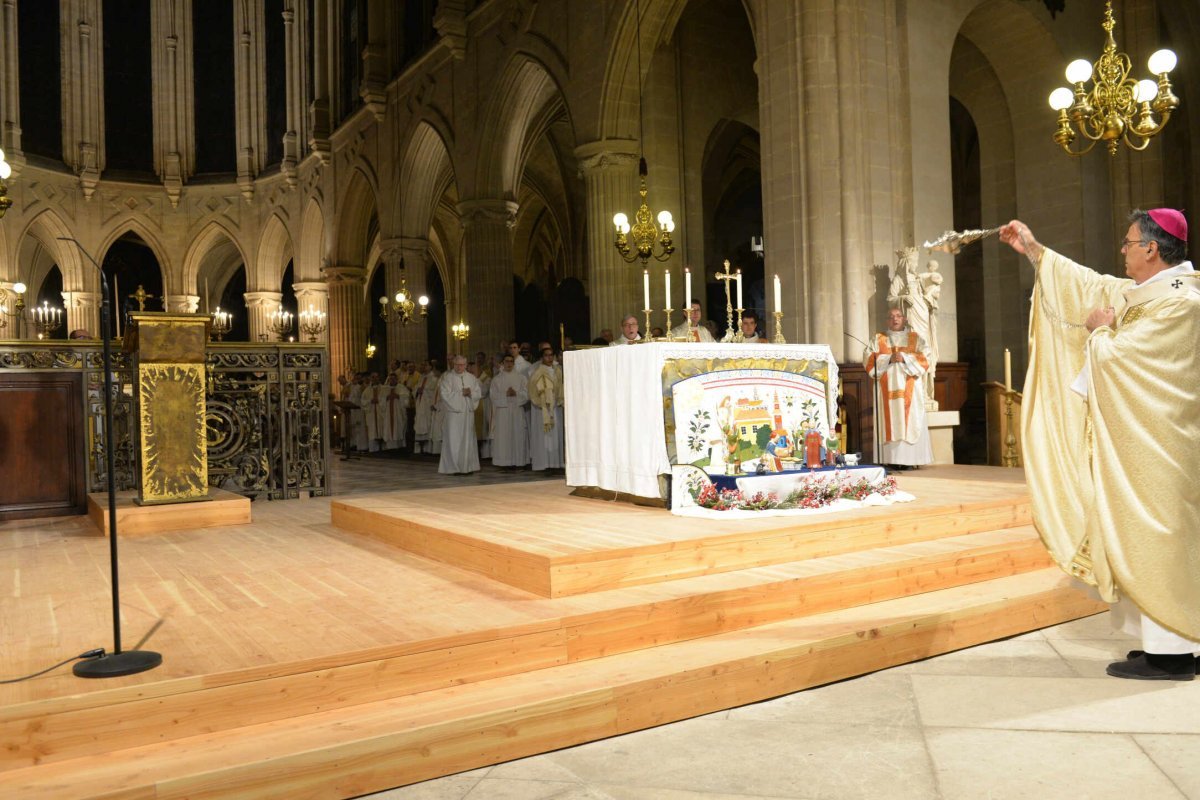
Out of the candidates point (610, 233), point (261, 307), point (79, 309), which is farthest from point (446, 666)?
point (261, 307)

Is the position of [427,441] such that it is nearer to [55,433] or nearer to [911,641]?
[55,433]

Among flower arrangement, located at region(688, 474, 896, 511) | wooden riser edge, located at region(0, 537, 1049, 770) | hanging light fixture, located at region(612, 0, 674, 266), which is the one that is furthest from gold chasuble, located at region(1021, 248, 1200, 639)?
hanging light fixture, located at region(612, 0, 674, 266)

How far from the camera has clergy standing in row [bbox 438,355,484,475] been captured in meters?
12.5

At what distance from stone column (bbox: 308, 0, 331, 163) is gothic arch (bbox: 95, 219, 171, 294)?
690 centimetres

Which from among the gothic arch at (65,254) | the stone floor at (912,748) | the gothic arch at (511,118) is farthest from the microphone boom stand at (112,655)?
the gothic arch at (65,254)

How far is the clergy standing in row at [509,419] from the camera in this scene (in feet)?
44.4

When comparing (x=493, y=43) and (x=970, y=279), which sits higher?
(x=493, y=43)

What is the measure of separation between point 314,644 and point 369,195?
23879 mm

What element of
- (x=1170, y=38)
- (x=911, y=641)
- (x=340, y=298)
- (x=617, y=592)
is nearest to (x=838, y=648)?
(x=911, y=641)

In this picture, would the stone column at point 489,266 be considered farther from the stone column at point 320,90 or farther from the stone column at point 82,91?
the stone column at point 82,91

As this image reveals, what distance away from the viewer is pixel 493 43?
17359mm

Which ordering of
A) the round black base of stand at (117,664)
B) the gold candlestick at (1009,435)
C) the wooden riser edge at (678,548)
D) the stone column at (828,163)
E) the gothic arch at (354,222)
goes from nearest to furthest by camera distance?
1. the round black base of stand at (117,664)
2. the wooden riser edge at (678,548)
3. the gold candlestick at (1009,435)
4. the stone column at (828,163)
5. the gothic arch at (354,222)

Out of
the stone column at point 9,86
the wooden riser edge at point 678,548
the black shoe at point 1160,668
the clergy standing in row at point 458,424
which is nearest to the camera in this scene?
the black shoe at point 1160,668

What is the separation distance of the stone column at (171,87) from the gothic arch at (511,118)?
16.1 meters
